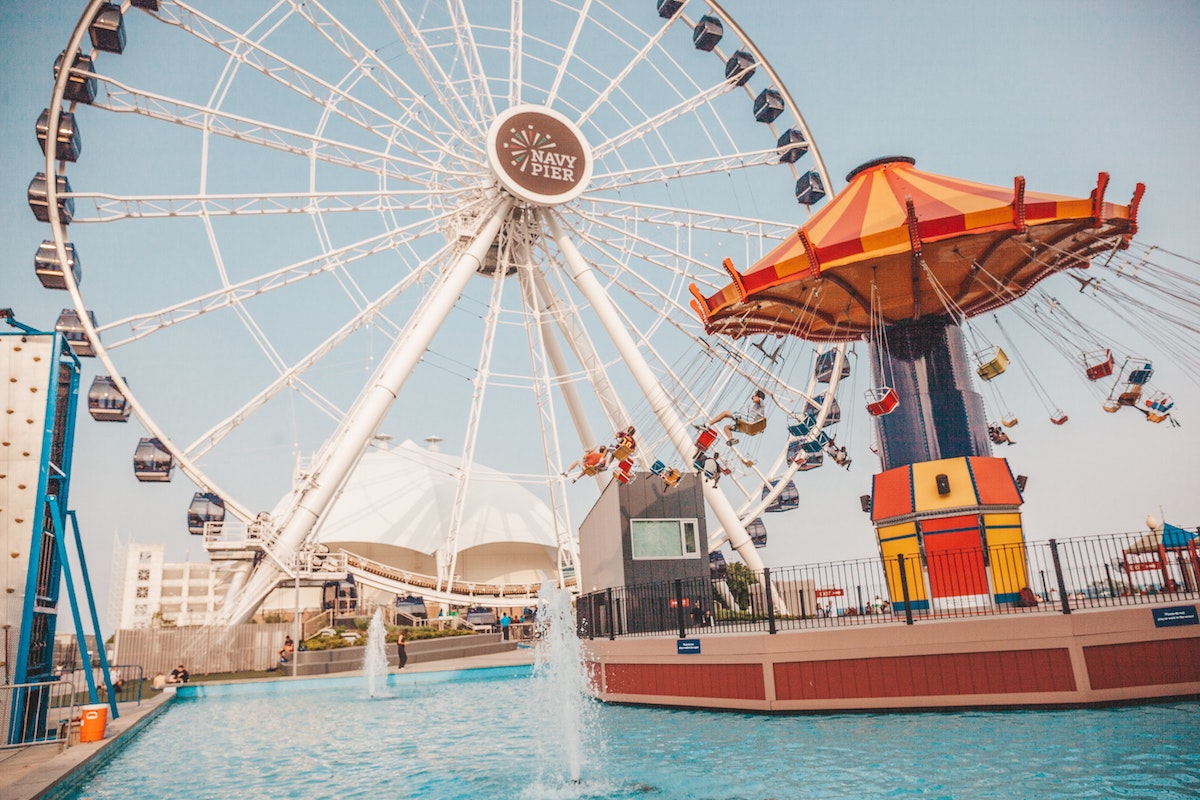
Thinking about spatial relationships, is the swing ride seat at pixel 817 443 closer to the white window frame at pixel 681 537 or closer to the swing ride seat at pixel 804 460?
the white window frame at pixel 681 537

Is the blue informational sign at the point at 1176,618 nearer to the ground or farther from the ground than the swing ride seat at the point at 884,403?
nearer to the ground

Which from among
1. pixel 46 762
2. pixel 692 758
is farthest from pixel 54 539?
pixel 692 758

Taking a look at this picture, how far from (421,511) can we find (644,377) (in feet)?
117

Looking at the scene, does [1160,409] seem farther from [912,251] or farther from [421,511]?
[421,511]

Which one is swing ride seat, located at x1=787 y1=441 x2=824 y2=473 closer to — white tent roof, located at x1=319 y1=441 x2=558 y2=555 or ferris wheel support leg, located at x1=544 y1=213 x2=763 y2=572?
ferris wheel support leg, located at x1=544 y1=213 x2=763 y2=572

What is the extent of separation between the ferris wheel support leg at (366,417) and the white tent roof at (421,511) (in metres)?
27.3

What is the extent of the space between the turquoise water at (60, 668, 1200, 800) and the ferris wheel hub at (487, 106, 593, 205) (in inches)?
686

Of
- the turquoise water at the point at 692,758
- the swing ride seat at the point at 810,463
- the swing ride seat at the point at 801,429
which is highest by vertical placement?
the swing ride seat at the point at 810,463

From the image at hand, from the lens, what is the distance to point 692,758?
930 centimetres

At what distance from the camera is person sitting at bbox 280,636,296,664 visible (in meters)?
26.4

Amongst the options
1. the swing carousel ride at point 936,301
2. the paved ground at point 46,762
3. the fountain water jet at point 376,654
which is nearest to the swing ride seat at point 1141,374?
the swing carousel ride at point 936,301

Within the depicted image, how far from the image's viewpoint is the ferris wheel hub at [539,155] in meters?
26.3

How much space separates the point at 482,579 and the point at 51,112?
1591 inches

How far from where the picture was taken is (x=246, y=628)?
2669 centimetres
